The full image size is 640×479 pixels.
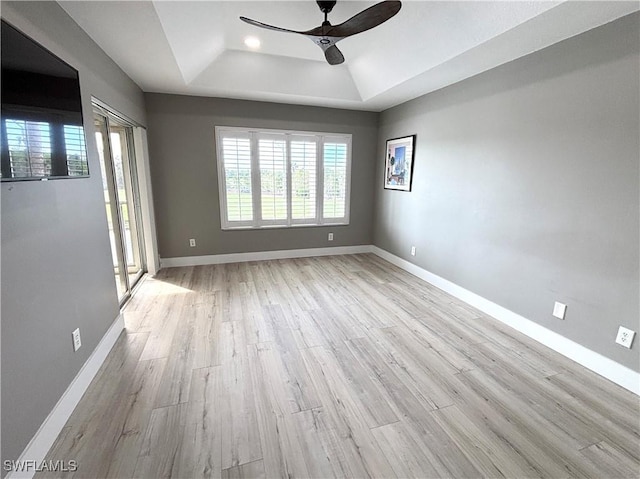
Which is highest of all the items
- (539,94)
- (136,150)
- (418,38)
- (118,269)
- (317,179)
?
(418,38)

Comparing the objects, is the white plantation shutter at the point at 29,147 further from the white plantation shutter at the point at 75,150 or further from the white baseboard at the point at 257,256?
the white baseboard at the point at 257,256

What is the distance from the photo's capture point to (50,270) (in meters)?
1.64

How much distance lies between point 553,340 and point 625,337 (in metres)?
0.51

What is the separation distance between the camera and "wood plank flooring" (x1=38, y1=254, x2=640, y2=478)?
1.48m

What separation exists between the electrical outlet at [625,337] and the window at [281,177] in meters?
3.73

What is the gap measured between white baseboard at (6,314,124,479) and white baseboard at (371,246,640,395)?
11.5 ft

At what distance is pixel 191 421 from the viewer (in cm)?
170

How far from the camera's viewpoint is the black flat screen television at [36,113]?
49.9 inches

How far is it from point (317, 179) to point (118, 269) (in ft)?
10.0

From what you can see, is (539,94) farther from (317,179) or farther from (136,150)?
(136,150)

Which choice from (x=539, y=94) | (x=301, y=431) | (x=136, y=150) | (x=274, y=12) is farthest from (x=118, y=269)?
(x=539, y=94)

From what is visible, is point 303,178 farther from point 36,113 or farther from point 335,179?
point 36,113

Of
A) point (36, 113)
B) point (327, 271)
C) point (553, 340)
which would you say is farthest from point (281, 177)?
point (553, 340)

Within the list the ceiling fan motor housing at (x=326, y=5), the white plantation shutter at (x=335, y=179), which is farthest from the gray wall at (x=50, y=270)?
the white plantation shutter at (x=335, y=179)
